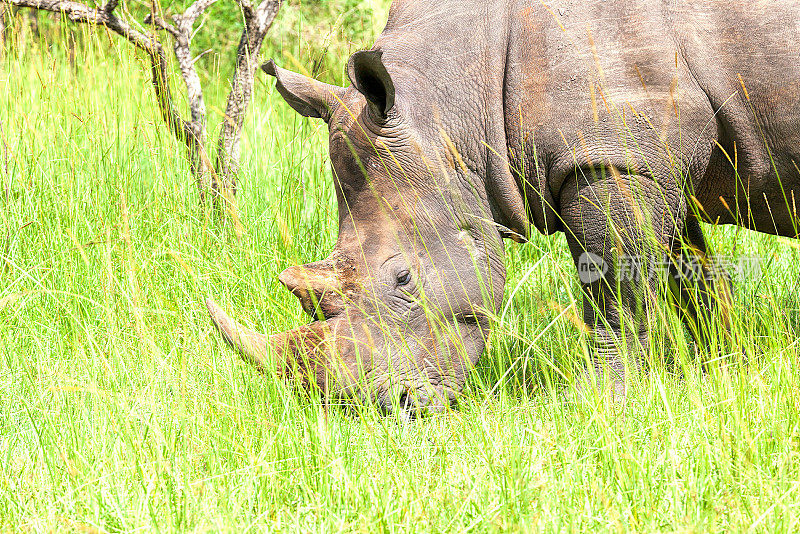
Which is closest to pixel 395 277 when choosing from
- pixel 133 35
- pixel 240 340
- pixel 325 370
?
pixel 325 370

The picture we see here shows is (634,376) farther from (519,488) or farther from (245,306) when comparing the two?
(245,306)

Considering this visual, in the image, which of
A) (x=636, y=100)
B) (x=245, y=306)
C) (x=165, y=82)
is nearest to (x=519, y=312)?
(x=245, y=306)

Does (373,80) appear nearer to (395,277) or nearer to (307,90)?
(307,90)

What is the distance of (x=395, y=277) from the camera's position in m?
2.84

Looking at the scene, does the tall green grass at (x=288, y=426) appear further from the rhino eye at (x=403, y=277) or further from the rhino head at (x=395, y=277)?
the rhino eye at (x=403, y=277)

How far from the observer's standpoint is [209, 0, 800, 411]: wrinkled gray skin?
2.68m

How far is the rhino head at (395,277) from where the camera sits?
9.18 ft

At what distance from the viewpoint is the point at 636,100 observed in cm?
268

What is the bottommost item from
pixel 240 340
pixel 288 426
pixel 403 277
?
pixel 288 426

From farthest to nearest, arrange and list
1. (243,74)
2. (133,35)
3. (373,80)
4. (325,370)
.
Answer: (243,74)
(133,35)
(325,370)
(373,80)

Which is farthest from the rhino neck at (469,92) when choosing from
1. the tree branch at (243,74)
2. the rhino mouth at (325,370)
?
the tree branch at (243,74)

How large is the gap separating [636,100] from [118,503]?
5.97 ft

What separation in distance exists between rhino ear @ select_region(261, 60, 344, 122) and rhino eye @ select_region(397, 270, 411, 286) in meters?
0.61

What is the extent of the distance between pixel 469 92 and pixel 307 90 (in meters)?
0.57
